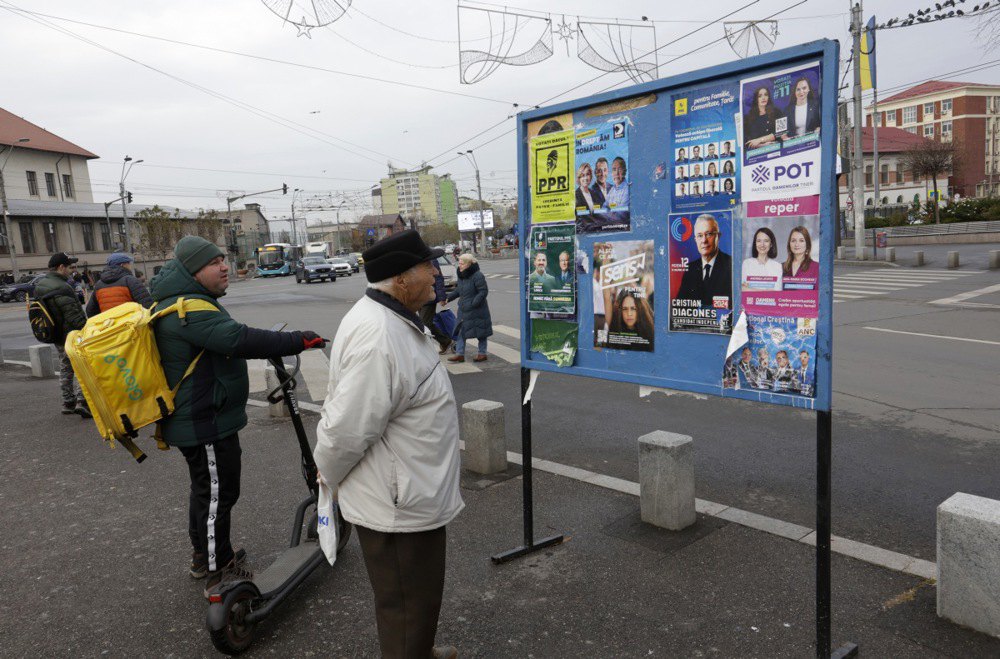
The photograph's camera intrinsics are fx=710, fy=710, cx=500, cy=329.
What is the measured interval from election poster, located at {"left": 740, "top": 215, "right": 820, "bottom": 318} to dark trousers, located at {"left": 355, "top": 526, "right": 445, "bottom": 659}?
63.2 inches

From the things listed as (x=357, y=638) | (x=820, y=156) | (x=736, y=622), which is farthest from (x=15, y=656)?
(x=820, y=156)

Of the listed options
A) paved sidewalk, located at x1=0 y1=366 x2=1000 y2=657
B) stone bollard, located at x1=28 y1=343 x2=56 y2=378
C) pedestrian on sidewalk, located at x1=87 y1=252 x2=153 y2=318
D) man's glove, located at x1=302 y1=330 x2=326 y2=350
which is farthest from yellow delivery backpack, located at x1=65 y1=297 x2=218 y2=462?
stone bollard, located at x1=28 y1=343 x2=56 y2=378

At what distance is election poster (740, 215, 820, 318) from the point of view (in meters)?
2.77

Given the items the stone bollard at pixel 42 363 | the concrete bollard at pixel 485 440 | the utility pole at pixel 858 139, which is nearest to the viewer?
the concrete bollard at pixel 485 440

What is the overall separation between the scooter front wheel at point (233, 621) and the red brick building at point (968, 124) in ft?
272

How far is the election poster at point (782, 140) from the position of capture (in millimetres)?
2709

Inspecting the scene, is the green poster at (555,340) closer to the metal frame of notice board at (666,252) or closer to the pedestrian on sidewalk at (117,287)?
the metal frame of notice board at (666,252)

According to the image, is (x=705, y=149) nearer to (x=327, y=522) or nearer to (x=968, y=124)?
(x=327, y=522)

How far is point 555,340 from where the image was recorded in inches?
155

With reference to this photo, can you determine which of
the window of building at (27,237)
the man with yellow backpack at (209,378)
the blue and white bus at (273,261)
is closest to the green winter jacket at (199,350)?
the man with yellow backpack at (209,378)

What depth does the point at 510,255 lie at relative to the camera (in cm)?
6388

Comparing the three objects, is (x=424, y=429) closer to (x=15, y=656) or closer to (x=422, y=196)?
(x=15, y=656)

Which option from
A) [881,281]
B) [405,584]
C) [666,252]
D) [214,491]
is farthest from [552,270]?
[881,281]

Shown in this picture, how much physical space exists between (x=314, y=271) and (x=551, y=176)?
38.1 metres
